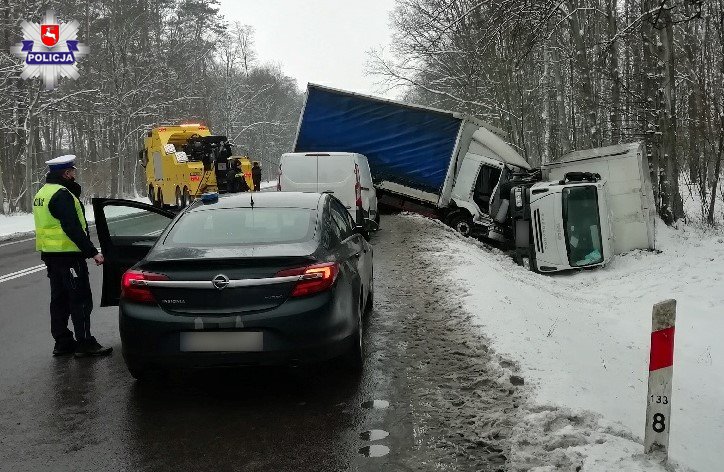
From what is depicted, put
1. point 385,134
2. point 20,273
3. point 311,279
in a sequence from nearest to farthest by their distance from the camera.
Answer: point 311,279 < point 20,273 < point 385,134

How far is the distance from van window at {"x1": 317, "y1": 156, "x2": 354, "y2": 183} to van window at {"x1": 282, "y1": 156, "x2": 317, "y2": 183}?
126 mm

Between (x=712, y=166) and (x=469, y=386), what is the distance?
15.8 meters

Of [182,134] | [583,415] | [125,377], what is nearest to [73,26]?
[182,134]

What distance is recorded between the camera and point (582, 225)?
528 inches

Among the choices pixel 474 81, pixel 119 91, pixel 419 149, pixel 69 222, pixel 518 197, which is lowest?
pixel 518 197

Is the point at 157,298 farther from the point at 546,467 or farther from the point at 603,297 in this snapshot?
the point at 603,297

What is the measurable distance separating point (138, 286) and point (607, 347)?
5024mm

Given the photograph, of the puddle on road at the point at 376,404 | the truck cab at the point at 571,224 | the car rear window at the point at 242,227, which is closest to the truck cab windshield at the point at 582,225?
the truck cab at the point at 571,224

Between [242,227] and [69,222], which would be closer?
[242,227]

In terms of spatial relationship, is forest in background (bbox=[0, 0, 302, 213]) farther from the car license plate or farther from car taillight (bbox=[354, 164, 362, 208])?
the car license plate

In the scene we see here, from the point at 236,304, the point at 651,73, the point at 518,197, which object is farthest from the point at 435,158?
the point at 236,304

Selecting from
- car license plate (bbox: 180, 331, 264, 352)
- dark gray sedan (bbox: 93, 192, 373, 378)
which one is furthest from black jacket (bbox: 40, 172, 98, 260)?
car license plate (bbox: 180, 331, 264, 352)

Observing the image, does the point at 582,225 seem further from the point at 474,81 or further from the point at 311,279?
the point at 474,81

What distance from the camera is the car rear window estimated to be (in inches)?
192
